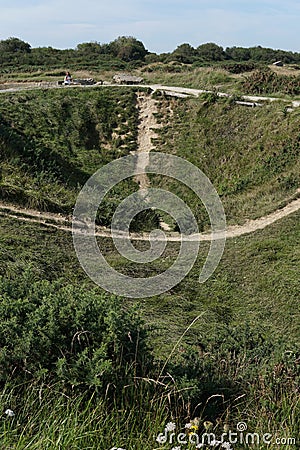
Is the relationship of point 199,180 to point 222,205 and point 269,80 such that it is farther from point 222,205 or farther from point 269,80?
point 269,80

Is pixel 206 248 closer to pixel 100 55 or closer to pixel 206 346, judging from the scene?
pixel 206 346

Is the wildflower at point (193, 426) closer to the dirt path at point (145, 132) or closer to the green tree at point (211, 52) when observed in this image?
the dirt path at point (145, 132)

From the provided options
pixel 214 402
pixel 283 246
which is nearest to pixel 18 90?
pixel 283 246

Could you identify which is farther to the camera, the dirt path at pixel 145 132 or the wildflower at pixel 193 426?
the dirt path at pixel 145 132

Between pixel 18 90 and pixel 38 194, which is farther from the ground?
pixel 18 90

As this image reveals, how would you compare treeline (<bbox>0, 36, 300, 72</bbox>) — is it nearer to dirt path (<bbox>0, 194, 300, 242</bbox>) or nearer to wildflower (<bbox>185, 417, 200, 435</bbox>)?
dirt path (<bbox>0, 194, 300, 242</bbox>)

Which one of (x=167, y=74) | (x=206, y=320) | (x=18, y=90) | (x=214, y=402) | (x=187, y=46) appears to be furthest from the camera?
(x=187, y=46)
